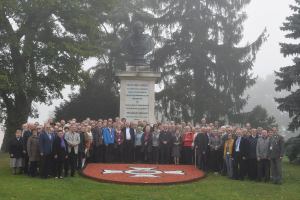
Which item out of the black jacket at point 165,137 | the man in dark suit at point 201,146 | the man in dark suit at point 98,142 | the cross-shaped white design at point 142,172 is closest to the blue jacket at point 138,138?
the black jacket at point 165,137

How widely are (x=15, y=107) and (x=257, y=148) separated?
15.4 m

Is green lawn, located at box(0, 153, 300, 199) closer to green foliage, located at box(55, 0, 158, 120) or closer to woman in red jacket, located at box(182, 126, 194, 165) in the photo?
woman in red jacket, located at box(182, 126, 194, 165)

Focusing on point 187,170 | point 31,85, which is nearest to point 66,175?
point 187,170

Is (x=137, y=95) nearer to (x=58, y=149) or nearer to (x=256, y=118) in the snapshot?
(x=58, y=149)

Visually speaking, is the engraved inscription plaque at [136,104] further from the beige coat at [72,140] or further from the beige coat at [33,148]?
the beige coat at [33,148]

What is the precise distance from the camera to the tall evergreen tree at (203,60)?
25344 mm

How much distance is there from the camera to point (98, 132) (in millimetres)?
13094

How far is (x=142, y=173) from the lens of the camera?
1093 cm

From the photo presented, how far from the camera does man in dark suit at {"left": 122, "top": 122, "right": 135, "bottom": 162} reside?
44.7 feet

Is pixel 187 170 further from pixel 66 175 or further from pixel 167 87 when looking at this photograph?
pixel 167 87

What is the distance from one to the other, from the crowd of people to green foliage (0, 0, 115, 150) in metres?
7.55

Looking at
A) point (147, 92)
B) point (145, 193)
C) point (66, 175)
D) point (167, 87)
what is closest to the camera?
point (145, 193)

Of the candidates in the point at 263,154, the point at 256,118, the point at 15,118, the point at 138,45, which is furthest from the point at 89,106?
the point at 263,154

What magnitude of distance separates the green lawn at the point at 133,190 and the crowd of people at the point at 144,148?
25.6 inches
